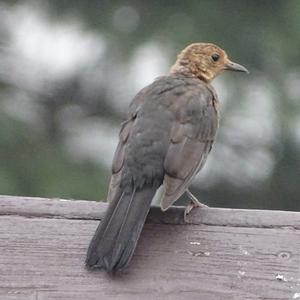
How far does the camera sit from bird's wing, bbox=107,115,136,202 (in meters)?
4.60

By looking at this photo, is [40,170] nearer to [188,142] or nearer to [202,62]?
[202,62]

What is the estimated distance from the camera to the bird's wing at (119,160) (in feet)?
15.1

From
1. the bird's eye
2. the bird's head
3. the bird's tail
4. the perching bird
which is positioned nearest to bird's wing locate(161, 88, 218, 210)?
the perching bird

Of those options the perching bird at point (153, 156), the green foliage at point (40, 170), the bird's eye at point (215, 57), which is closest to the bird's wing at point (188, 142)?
the perching bird at point (153, 156)

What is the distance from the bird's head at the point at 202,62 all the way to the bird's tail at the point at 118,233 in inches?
68.8

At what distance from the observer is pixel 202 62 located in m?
→ 6.20

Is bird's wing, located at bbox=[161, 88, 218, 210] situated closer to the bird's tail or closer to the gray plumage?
the gray plumage

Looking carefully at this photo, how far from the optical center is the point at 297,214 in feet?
14.1

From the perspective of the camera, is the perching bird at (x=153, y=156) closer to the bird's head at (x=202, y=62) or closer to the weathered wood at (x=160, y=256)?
the weathered wood at (x=160, y=256)

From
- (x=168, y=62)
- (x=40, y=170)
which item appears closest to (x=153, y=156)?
(x=168, y=62)

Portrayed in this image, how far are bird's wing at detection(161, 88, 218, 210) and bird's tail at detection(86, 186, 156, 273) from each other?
13cm

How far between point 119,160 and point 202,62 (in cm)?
147

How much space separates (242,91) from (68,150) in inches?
45.5

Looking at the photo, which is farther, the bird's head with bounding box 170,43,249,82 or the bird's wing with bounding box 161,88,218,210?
the bird's head with bounding box 170,43,249,82
